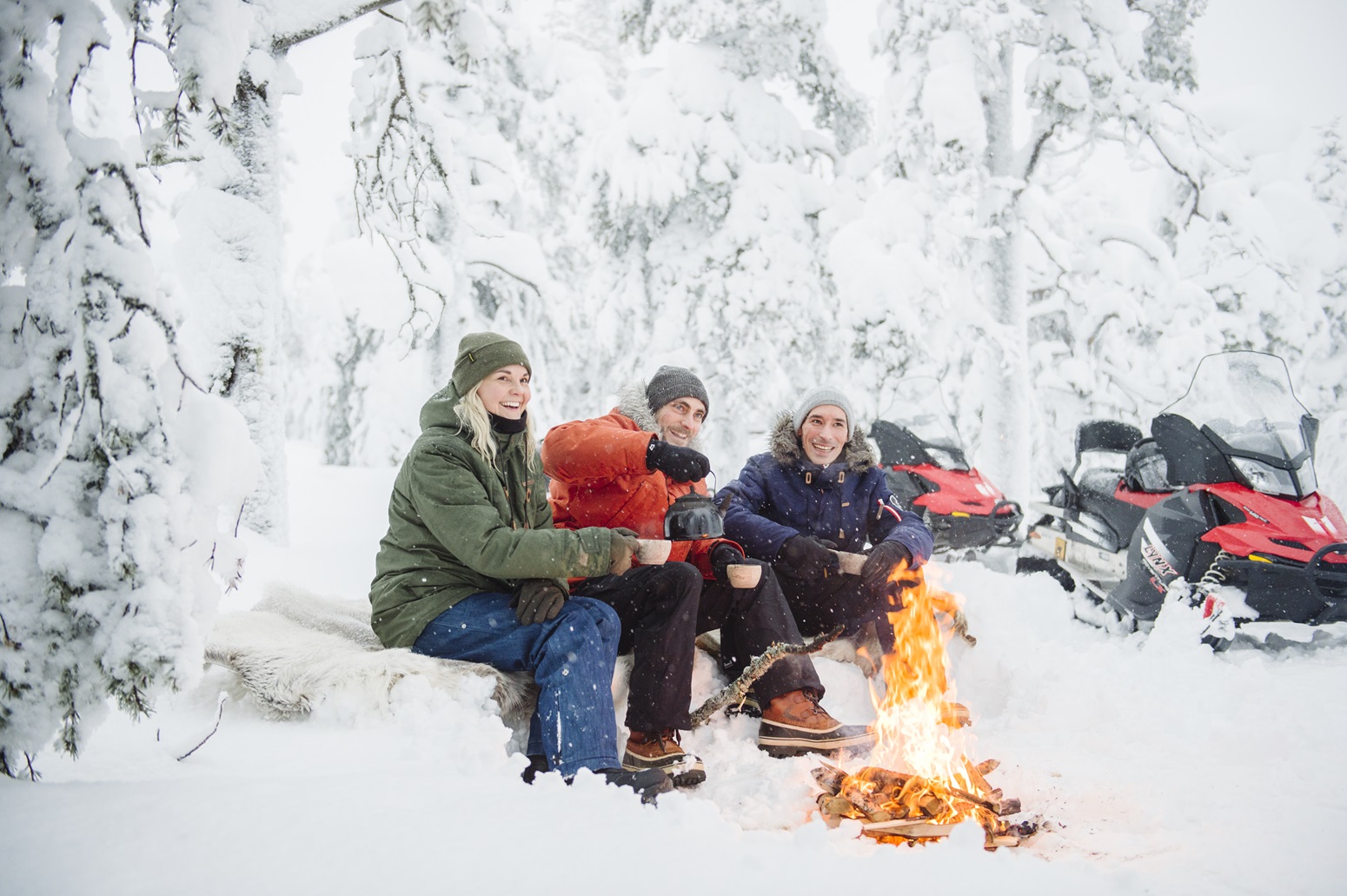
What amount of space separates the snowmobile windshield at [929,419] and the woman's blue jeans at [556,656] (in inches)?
208

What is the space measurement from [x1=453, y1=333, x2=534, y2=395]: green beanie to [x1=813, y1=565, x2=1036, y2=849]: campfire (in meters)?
1.98

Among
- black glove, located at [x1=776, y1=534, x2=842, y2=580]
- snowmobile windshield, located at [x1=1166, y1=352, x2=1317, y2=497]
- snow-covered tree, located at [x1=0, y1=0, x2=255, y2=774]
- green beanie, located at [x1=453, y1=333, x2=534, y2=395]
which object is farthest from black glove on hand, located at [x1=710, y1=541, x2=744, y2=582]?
snowmobile windshield, located at [x1=1166, y1=352, x2=1317, y2=497]

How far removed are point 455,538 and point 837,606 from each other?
81.7 inches

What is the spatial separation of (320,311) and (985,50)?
35.6ft

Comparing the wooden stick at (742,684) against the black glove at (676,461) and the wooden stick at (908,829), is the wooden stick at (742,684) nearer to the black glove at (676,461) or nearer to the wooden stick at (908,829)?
the black glove at (676,461)

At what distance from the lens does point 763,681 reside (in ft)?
11.0

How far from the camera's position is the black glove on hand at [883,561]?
3613mm

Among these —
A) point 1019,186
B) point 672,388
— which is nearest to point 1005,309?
point 1019,186

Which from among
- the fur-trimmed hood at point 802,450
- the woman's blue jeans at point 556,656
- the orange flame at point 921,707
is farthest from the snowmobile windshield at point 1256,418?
the woman's blue jeans at point 556,656

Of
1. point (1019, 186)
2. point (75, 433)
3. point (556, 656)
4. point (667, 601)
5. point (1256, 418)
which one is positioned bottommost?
point (556, 656)

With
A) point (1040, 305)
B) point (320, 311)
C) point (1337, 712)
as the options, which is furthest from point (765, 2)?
point (1337, 712)

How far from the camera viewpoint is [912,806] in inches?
96.3

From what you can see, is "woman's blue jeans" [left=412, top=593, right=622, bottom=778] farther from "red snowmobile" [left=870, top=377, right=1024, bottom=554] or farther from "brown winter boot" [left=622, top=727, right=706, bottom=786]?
"red snowmobile" [left=870, top=377, right=1024, bottom=554]

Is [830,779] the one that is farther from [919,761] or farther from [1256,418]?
[1256,418]
